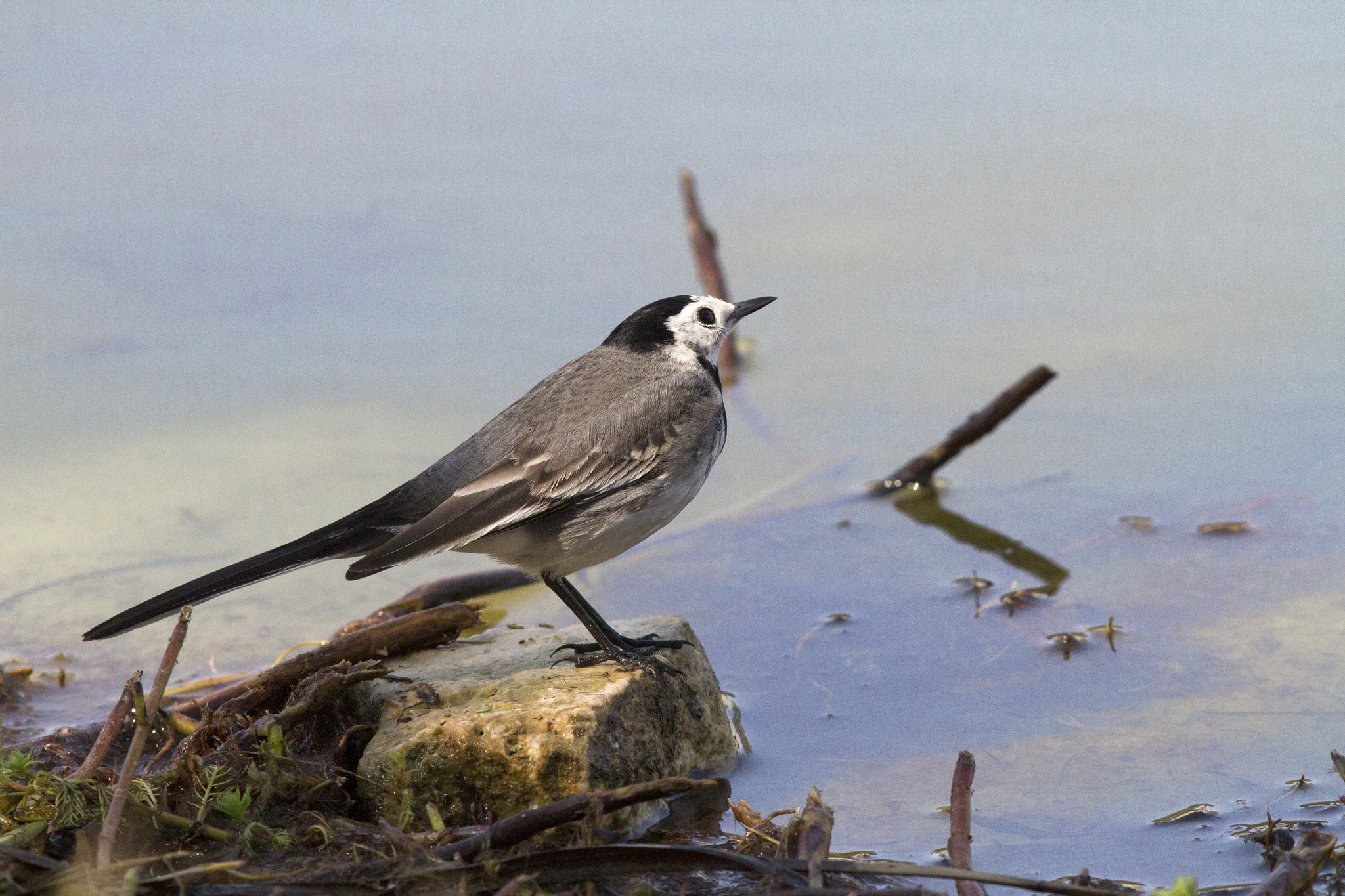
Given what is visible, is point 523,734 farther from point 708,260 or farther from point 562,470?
point 708,260

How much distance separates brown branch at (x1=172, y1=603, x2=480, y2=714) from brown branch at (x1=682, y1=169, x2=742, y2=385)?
12.0 feet

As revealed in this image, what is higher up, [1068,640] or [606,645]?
[606,645]

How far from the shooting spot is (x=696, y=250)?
9.37 meters

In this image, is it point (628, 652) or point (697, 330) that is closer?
point (628, 652)

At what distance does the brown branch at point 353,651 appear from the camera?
199 inches

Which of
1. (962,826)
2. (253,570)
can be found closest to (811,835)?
(962,826)

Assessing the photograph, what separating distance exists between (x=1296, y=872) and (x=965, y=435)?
4.19 meters

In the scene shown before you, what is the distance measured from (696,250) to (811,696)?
414 cm

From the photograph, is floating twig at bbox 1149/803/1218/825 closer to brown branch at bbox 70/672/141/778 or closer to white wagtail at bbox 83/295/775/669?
white wagtail at bbox 83/295/775/669

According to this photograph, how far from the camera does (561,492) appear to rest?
543cm

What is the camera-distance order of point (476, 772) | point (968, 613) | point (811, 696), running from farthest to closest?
point (968, 613) < point (811, 696) < point (476, 772)

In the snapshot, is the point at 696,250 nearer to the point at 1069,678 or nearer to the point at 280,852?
the point at 1069,678

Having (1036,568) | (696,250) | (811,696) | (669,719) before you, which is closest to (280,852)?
(669,719)

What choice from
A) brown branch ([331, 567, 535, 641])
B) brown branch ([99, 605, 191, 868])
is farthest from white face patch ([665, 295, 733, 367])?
brown branch ([99, 605, 191, 868])
